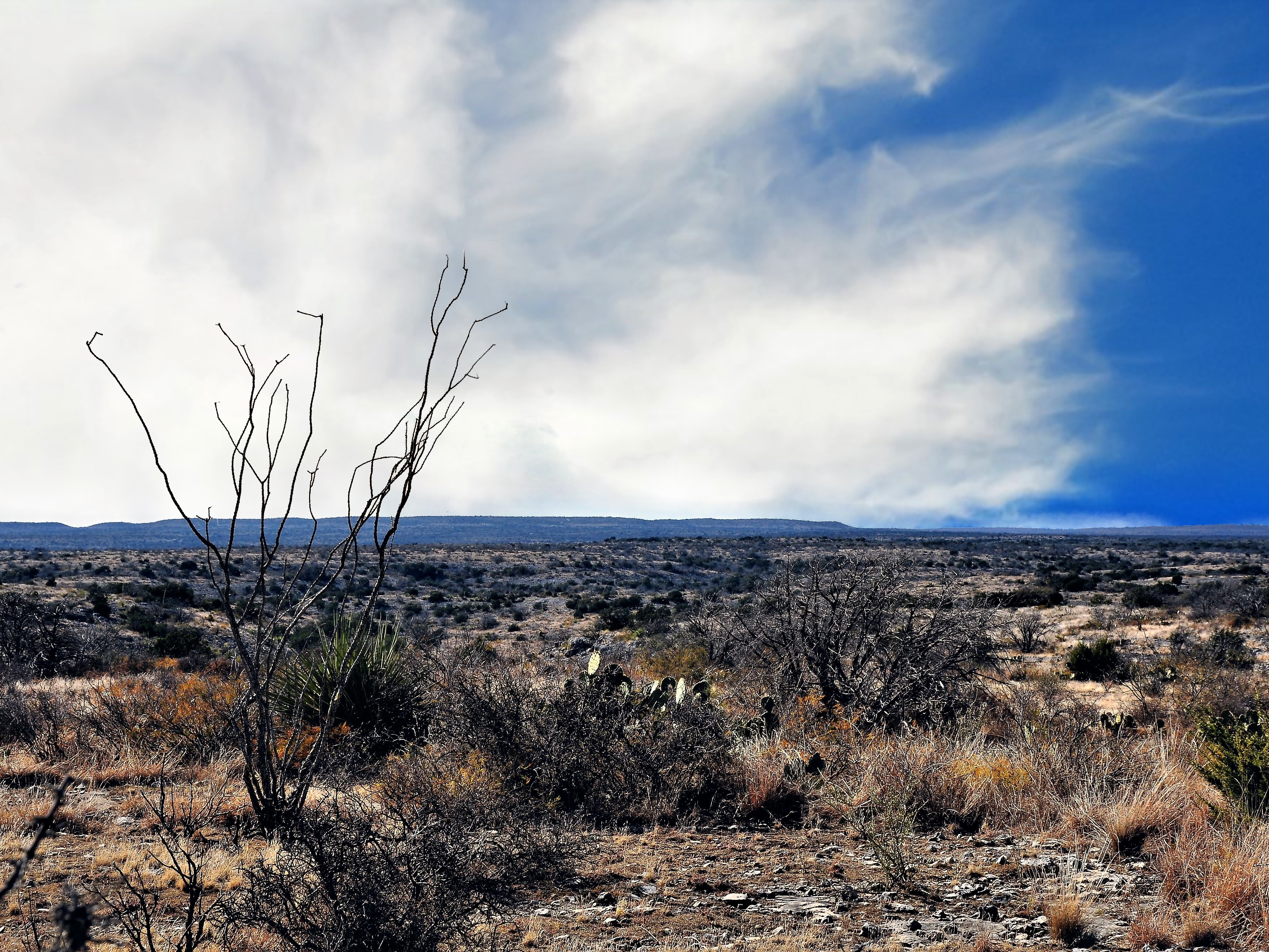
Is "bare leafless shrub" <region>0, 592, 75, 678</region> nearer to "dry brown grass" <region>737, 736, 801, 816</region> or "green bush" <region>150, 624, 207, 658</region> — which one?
"green bush" <region>150, 624, 207, 658</region>

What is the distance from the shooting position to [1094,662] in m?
17.0

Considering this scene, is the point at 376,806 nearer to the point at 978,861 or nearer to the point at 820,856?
the point at 820,856

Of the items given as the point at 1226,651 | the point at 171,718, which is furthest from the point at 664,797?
the point at 1226,651

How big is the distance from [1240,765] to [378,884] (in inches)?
238

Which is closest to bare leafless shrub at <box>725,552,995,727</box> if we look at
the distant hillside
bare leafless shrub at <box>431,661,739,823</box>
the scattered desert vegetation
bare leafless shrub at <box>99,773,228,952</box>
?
the scattered desert vegetation

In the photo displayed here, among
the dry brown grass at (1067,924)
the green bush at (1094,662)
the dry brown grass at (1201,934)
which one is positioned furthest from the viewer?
the green bush at (1094,662)

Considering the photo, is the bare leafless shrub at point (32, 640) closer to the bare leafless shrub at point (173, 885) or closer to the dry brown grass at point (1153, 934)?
the bare leafless shrub at point (173, 885)

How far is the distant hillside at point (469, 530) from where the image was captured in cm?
12569

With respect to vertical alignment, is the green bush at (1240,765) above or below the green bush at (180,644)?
above

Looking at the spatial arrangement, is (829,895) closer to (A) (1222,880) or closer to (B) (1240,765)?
(A) (1222,880)

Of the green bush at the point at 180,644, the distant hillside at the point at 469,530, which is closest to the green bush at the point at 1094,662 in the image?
the green bush at the point at 180,644

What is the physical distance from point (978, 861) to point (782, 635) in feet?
17.2

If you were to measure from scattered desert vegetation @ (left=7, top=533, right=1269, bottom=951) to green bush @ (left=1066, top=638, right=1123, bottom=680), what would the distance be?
2226 mm

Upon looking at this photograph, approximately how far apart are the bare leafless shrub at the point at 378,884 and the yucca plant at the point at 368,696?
4015mm
